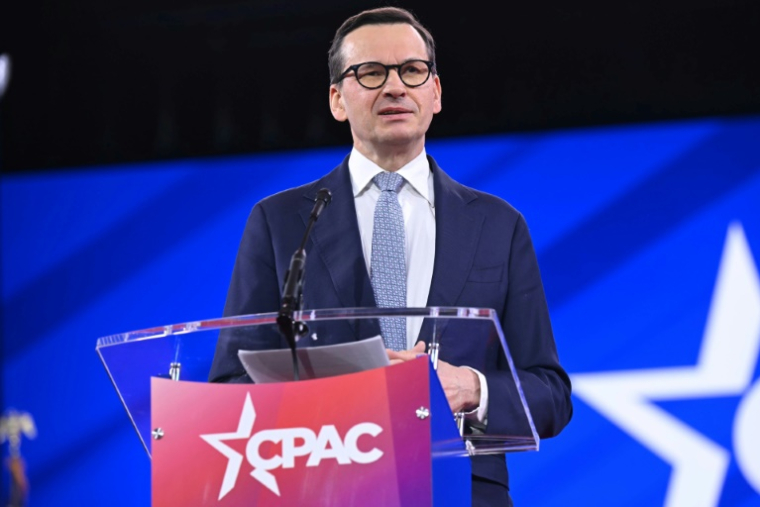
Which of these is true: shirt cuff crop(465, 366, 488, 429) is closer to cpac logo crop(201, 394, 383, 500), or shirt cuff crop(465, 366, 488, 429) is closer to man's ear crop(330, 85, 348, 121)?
cpac logo crop(201, 394, 383, 500)

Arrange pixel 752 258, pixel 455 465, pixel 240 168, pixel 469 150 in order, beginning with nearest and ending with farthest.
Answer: pixel 455 465 < pixel 752 258 < pixel 469 150 < pixel 240 168

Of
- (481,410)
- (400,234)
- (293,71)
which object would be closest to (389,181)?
(400,234)

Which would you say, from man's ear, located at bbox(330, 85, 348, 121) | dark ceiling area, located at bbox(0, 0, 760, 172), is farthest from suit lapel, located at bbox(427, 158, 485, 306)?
dark ceiling area, located at bbox(0, 0, 760, 172)

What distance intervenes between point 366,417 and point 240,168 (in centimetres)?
345

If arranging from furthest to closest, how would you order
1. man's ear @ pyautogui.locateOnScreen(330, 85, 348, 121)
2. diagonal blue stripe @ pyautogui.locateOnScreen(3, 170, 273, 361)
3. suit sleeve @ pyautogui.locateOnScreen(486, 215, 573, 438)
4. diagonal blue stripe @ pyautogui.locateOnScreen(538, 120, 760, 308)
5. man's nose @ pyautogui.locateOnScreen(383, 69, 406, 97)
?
diagonal blue stripe @ pyautogui.locateOnScreen(3, 170, 273, 361) < diagonal blue stripe @ pyautogui.locateOnScreen(538, 120, 760, 308) < man's ear @ pyautogui.locateOnScreen(330, 85, 348, 121) < man's nose @ pyautogui.locateOnScreen(383, 69, 406, 97) < suit sleeve @ pyautogui.locateOnScreen(486, 215, 573, 438)

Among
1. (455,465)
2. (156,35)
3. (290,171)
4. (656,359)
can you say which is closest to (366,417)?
(455,465)

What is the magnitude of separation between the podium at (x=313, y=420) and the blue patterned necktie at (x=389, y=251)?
0.50m

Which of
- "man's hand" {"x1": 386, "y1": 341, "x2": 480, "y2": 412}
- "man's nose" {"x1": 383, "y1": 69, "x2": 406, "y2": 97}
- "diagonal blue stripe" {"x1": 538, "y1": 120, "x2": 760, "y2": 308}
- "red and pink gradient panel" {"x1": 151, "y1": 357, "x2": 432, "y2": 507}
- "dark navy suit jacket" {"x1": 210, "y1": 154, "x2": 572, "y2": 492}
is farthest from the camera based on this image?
"diagonal blue stripe" {"x1": 538, "y1": 120, "x2": 760, "y2": 308}

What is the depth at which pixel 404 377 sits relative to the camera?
1.35 metres

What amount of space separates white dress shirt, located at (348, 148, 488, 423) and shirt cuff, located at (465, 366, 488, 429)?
435mm

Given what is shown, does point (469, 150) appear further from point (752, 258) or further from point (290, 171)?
point (752, 258)

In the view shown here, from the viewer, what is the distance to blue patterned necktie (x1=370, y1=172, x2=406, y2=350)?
200 centimetres

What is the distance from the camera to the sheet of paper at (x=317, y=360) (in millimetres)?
1384

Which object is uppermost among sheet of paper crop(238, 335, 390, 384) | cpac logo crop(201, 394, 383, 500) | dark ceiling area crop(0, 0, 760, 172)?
dark ceiling area crop(0, 0, 760, 172)
